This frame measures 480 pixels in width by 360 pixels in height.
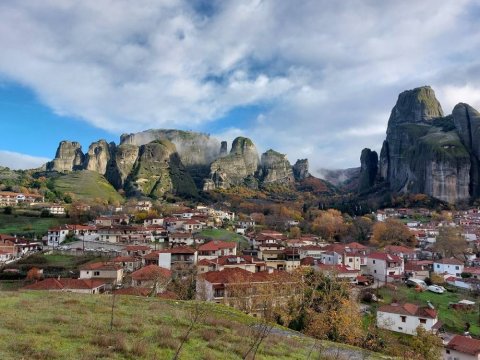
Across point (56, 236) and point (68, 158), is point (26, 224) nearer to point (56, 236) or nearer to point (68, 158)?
point (56, 236)

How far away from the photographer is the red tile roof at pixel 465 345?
27.3 m

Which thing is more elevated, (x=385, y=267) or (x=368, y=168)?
(x=368, y=168)

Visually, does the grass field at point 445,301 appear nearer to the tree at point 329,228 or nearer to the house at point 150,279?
the house at point 150,279

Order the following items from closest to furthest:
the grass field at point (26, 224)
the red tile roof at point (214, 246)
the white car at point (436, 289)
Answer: the white car at point (436, 289), the red tile roof at point (214, 246), the grass field at point (26, 224)

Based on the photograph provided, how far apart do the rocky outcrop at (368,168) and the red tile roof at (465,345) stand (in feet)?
493

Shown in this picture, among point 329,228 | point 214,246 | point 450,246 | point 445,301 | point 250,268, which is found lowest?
point 445,301

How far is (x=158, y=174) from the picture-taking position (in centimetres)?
16262

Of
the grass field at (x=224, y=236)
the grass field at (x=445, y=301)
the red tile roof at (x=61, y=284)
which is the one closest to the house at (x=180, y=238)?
the grass field at (x=224, y=236)

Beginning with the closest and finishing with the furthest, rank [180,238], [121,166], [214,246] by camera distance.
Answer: [214,246]
[180,238]
[121,166]

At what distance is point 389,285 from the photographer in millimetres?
50375

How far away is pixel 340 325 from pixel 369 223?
221 ft

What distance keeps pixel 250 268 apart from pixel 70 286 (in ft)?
67.7

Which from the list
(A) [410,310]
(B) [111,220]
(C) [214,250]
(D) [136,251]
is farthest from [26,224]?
(A) [410,310]

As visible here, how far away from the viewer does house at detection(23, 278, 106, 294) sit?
3257cm
